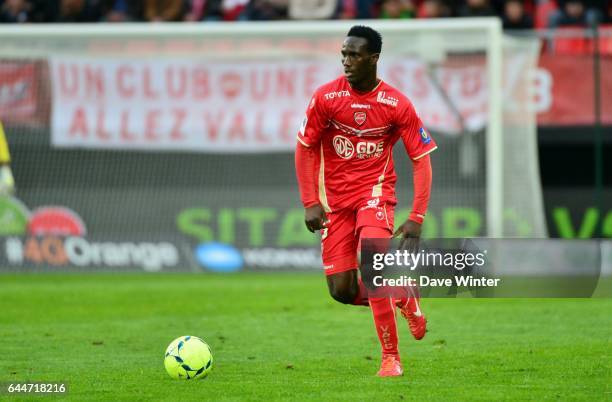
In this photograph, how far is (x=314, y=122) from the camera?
834 centimetres

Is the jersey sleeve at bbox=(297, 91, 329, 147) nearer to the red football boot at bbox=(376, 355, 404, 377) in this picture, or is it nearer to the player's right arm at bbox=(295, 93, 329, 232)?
the player's right arm at bbox=(295, 93, 329, 232)

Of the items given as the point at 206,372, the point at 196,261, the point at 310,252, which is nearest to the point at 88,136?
the point at 196,261

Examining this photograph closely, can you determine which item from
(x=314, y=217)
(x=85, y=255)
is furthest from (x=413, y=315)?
(x=85, y=255)

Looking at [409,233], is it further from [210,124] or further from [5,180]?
[210,124]

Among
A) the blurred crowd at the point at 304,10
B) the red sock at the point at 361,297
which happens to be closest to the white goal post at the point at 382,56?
the blurred crowd at the point at 304,10

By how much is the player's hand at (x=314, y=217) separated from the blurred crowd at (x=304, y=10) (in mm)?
11297

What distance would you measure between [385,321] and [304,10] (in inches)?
474

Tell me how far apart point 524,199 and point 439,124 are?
175cm

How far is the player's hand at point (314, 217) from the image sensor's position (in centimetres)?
827

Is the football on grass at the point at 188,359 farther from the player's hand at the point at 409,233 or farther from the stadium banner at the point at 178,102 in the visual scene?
the stadium banner at the point at 178,102

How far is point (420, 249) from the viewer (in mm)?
6703

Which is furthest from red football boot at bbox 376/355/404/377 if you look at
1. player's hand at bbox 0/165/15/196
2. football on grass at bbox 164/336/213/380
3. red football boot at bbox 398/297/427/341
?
player's hand at bbox 0/165/15/196

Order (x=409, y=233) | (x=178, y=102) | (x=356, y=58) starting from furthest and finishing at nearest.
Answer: (x=178, y=102) < (x=356, y=58) < (x=409, y=233)

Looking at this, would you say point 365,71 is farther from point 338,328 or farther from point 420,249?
point 338,328
